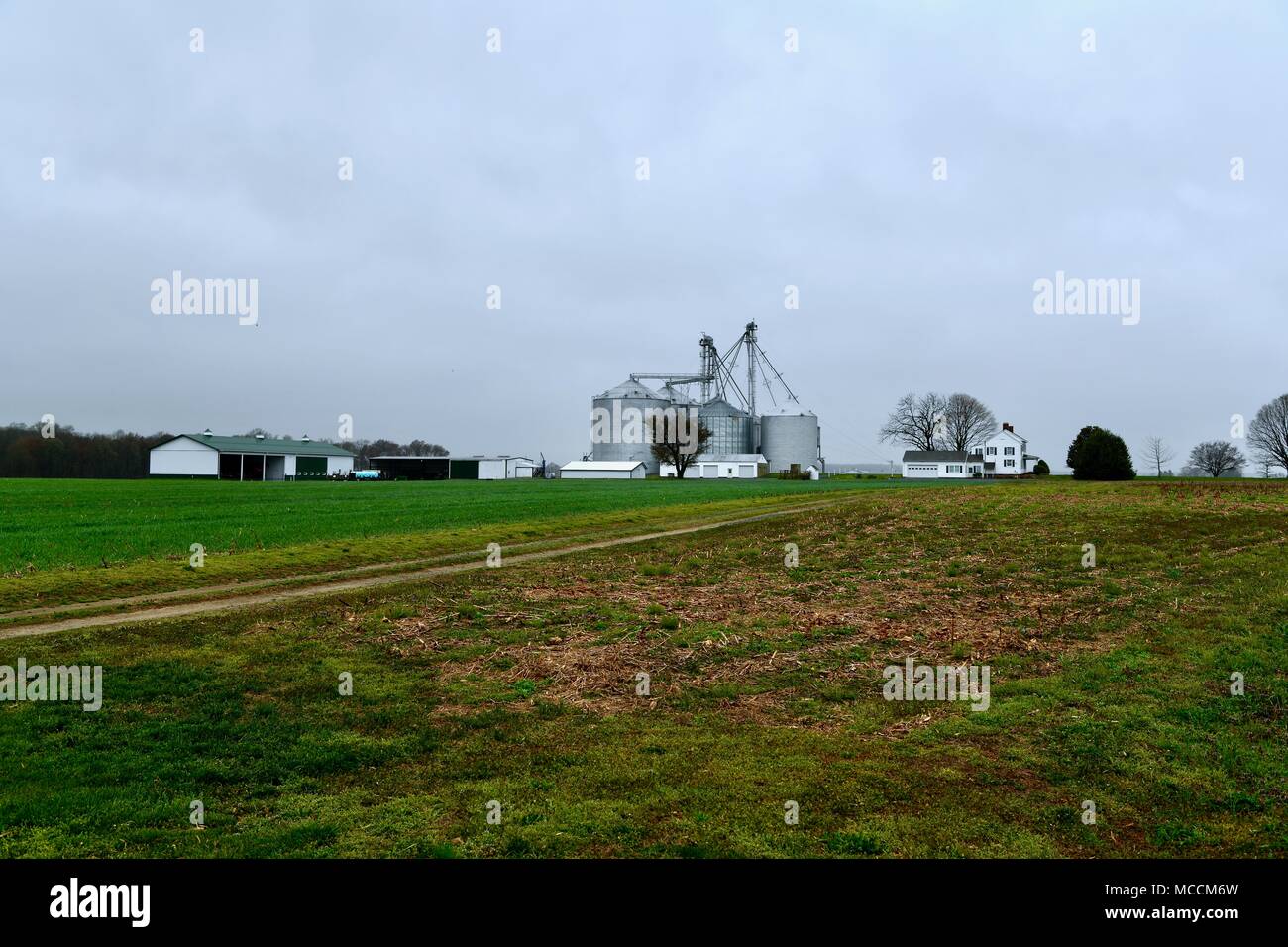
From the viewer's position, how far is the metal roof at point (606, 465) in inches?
4712

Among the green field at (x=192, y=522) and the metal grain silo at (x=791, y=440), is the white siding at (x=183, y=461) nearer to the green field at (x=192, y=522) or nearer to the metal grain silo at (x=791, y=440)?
the green field at (x=192, y=522)

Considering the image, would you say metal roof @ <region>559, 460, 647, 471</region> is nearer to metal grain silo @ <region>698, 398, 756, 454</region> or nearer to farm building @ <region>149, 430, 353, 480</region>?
metal grain silo @ <region>698, 398, 756, 454</region>

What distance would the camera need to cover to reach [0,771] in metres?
7.46

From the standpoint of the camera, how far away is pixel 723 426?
129m

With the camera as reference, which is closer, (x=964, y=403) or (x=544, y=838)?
(x=544, y=838)

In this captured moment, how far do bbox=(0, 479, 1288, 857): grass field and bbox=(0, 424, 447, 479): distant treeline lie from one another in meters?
113

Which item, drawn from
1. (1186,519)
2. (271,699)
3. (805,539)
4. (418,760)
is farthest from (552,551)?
(1186,519)

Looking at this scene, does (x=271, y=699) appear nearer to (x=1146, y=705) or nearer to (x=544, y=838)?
(x=544, y=838)

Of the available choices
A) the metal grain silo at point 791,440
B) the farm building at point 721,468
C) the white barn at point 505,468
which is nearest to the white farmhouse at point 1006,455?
the metal grain silo at point 791,440

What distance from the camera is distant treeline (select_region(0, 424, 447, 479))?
11000 centimetres

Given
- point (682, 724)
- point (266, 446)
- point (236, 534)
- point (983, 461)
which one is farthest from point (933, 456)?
point (682, 724)

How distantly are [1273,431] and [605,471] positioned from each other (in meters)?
82.6
